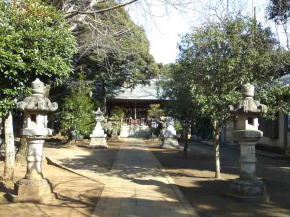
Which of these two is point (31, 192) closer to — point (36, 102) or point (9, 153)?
point (36, 102)

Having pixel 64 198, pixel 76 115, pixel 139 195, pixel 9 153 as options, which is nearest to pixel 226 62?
pixel 139 195

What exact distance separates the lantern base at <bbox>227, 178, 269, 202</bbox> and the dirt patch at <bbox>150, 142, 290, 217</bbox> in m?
0.16

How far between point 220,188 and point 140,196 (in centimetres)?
247

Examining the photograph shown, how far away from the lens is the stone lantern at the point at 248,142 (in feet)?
30.2

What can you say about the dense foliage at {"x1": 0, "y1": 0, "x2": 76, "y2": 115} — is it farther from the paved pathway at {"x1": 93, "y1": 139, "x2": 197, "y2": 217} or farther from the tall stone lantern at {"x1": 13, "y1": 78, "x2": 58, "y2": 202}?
the paved pathway at {"x1": 93, "y1": 139, "x2": 197, "y2": 217}

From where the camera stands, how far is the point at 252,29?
436 inches

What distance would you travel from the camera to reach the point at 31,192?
882cm

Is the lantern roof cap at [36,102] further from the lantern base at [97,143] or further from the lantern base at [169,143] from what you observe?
the lantern base at [169,143]

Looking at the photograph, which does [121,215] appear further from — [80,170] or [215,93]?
[80,170]

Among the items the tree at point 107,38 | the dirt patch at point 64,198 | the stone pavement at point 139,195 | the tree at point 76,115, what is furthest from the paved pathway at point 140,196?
the tree at point 76,115

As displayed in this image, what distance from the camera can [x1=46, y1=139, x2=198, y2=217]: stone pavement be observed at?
7.83m

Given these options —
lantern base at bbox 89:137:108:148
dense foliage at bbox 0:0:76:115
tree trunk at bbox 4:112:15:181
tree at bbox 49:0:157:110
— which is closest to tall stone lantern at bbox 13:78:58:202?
dense foliage at bbox 0:0:76:115

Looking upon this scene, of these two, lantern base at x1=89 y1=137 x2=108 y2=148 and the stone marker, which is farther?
the stone marker

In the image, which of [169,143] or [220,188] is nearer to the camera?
[220,188]
